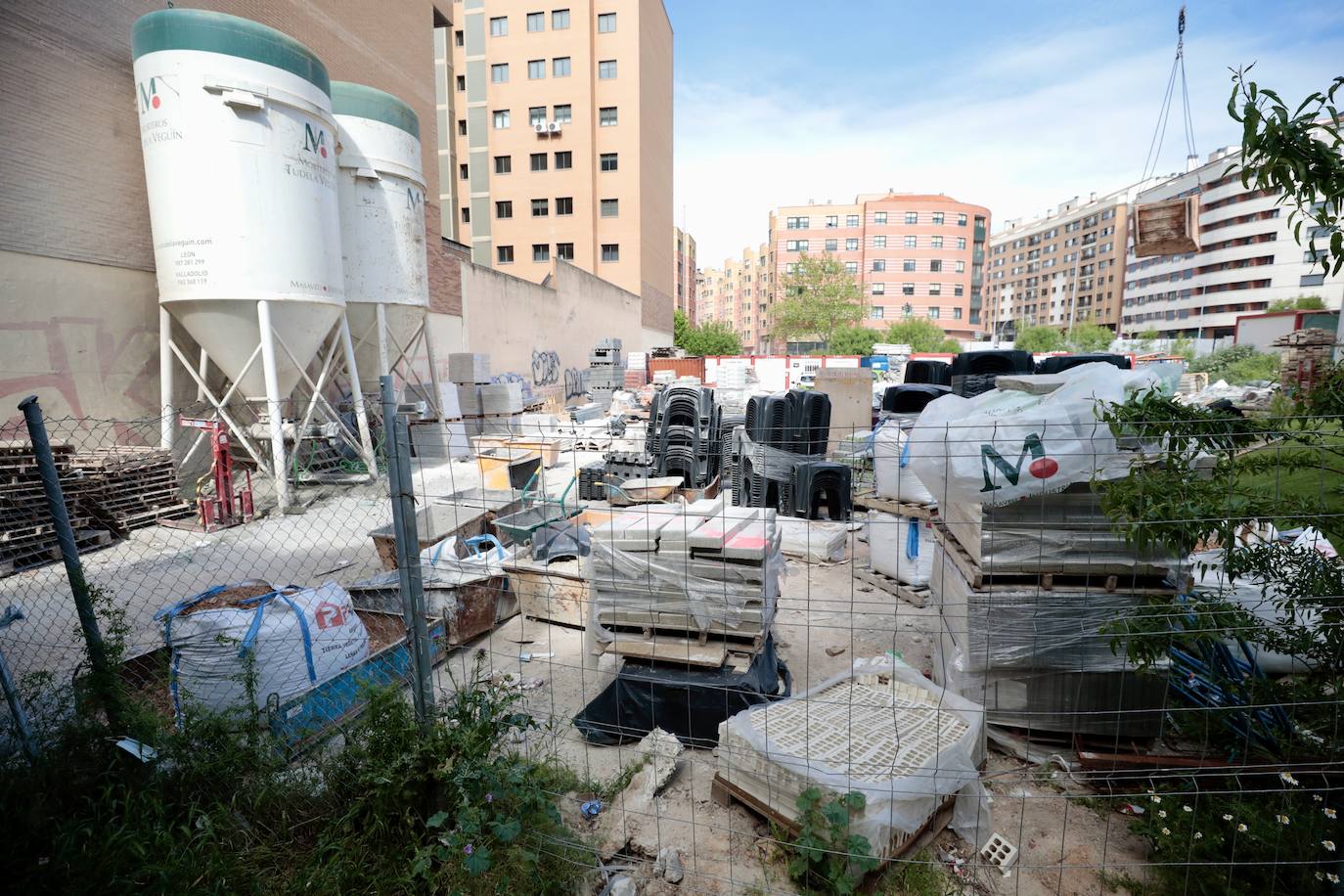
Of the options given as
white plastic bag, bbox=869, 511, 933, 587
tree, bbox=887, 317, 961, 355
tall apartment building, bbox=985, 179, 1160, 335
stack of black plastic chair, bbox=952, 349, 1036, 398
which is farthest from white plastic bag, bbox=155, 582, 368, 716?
tall apartment building, bbox=985, 179, 1160, 335

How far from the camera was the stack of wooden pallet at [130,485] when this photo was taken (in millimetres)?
8062

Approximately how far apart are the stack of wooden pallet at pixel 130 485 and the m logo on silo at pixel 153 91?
472cm

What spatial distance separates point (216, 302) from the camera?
9.27 metres

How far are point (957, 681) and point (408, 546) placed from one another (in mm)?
3190

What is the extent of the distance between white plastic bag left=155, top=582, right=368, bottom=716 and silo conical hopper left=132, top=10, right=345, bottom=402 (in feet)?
23.1

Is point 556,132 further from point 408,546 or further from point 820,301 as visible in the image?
point 408,546

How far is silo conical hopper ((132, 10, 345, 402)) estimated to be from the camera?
8.63 m

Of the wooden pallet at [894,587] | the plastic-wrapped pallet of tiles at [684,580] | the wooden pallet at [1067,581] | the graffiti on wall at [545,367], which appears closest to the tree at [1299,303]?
the graffiti on wall at [545,367]

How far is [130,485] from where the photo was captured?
27.9 feet

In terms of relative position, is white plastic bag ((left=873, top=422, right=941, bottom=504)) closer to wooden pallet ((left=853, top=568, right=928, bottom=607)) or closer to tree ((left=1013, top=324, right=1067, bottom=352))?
wooden pallet ((left=853, top=568, right=928, bottom=607))

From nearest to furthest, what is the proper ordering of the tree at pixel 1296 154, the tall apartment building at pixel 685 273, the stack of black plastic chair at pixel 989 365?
the tree at pixel 1296 154
the stack of black plastic chair at pixel 989 365
the tall apartment building at pixel 685 273

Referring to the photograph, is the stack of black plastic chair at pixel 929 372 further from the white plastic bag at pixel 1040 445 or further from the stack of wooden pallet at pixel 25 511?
the stack of wooden pallet at pixel 25 511

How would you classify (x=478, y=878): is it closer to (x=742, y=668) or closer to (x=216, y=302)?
(x=742, y=668)

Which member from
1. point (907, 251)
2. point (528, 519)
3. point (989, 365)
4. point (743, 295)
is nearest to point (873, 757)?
point (528, 519)
